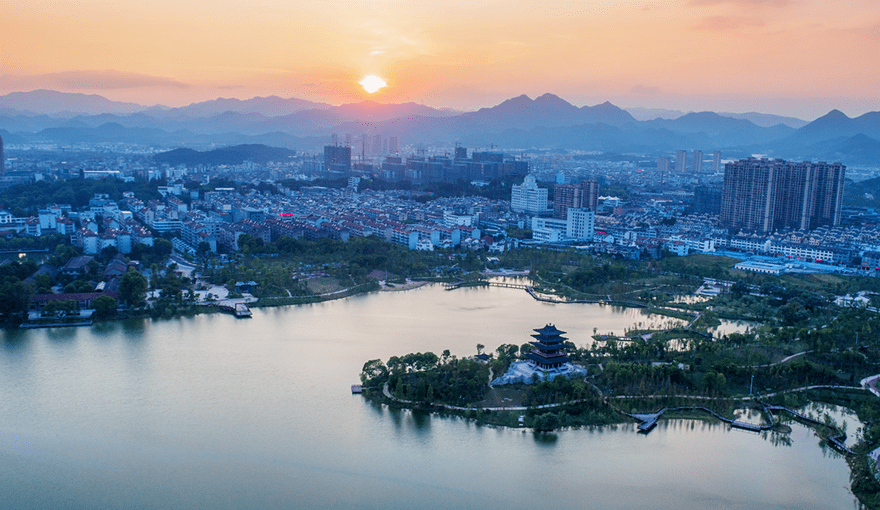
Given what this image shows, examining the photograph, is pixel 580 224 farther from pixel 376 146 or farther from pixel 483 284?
pixel 376 146

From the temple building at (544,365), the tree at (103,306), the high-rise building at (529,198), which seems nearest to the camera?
the temple building at (544,365)

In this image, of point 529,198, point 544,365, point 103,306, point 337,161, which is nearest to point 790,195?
point 529,198

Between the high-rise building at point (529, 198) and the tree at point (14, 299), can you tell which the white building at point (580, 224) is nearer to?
the high-rise building at point (529, 198)

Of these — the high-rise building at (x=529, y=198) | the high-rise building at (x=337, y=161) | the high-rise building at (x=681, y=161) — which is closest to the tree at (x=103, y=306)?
the high-rise building at (x=529, y=198)

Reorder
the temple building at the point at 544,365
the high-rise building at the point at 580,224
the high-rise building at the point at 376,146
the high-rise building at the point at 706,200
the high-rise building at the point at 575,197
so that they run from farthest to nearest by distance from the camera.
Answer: the high-rise building at the point at 376,146 < the high-rise building at the point at 706,200 < the high-rise building at the point at 575,197 < the high-rise building at the point at 580,224 < the temple building at the point at 544,365

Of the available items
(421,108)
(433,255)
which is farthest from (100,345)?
(421,108)

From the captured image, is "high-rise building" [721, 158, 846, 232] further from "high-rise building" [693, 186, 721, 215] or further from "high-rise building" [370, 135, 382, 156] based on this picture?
"high-rise building" [370, 135, 382, 156]

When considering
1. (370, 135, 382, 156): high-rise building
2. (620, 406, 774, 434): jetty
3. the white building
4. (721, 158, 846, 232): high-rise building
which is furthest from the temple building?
(370, 135, 382, 156): high-rise building
